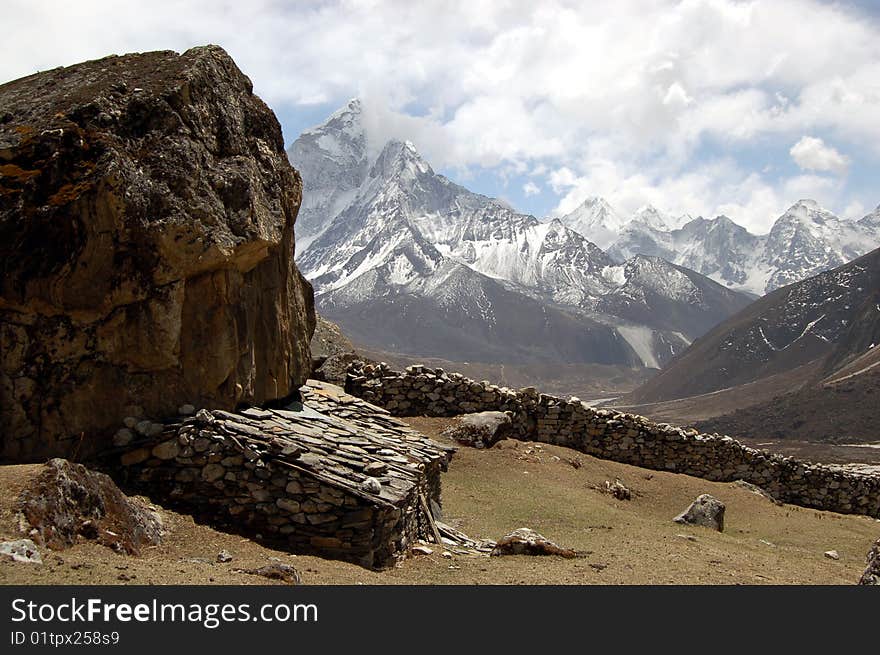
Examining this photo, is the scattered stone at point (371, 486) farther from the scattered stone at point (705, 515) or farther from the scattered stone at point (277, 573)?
the scattered stone at point (705, 515)

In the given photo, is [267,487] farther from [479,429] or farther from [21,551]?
[479,429]

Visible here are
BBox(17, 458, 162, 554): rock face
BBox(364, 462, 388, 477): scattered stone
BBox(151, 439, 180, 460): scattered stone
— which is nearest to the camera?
BBox(17, 458, 162, 554): rock face

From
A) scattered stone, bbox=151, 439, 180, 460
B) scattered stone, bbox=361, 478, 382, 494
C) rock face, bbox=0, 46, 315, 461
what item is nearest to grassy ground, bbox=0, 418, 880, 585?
scattered stone, bbox=151, 439, 180, 460

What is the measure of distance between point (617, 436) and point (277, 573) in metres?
16.6

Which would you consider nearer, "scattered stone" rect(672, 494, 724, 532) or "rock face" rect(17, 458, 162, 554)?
"rock face" rect(17, 458, 162, 554)

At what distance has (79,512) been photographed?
987cm

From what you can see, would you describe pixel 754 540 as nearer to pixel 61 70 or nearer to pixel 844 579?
pixel 844 579

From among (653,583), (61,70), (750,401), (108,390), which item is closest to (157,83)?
(61,70)

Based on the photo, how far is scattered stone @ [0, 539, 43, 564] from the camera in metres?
8.27

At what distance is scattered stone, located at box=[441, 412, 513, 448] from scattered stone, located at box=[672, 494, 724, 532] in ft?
16.8

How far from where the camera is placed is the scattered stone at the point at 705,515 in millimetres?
19047

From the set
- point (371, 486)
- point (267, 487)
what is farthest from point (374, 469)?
point (267, 487)

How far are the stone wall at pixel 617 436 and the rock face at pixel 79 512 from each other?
1311 cm

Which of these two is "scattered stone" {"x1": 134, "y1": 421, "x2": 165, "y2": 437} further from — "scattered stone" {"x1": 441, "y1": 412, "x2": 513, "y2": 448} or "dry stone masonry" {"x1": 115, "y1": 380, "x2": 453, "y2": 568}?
"scattered stone" {"x1": 441, "y1": 412, "x2": 513, "y2": 448}
